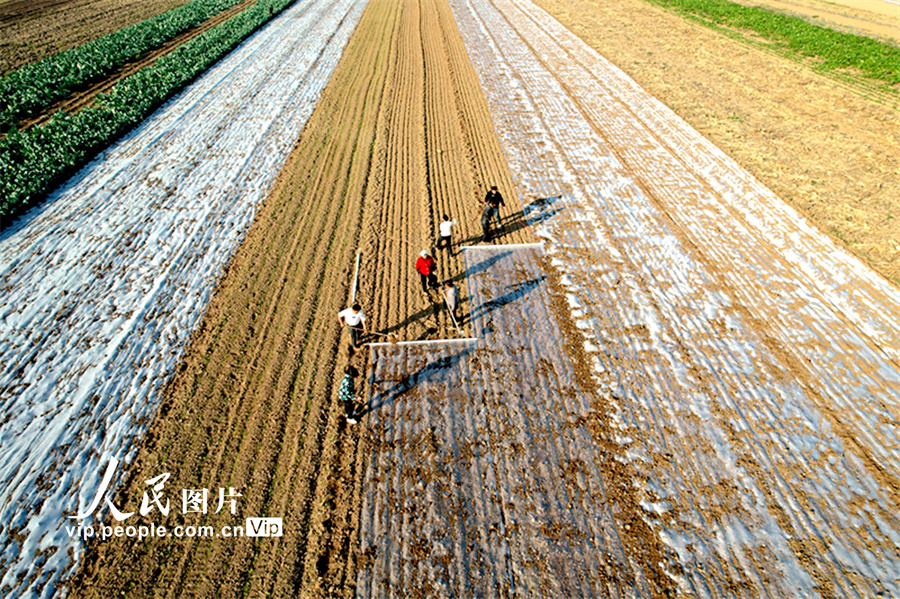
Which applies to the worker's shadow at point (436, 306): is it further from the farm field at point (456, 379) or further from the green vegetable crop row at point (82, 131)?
the green vegetable crop row at point (82, 131)

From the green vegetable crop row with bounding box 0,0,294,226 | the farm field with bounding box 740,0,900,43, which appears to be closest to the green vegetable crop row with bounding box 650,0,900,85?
the farm field with bounding box 740,0,900,43

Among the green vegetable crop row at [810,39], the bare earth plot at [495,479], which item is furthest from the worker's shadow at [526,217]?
the green vegetable crop row at [810,39]

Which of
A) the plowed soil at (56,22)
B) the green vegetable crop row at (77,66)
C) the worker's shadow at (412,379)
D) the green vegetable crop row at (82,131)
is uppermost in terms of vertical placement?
the plowed soil at (56,22)

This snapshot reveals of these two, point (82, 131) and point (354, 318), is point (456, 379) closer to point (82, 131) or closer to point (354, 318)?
point (354, 318)

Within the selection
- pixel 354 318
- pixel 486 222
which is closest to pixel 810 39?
pixel 486 222

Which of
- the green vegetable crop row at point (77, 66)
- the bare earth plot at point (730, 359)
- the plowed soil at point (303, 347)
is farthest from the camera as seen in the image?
the green vegetable crop row at point (77, 66)
